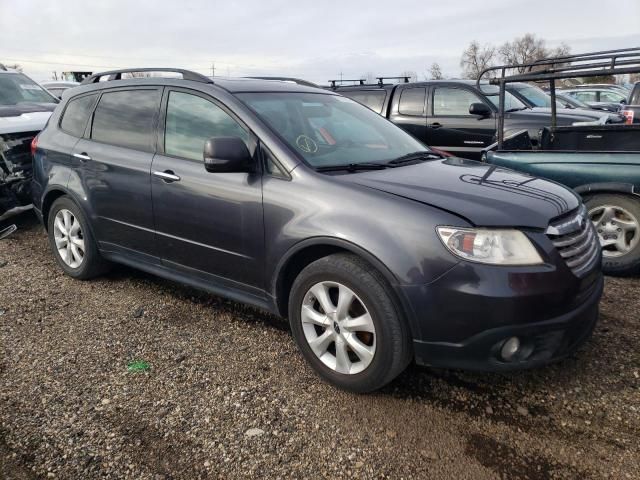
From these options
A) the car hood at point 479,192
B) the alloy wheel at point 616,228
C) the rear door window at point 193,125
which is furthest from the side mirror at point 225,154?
the alloy wheel at point 616,228

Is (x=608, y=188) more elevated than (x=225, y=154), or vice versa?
(x=225, y=154)

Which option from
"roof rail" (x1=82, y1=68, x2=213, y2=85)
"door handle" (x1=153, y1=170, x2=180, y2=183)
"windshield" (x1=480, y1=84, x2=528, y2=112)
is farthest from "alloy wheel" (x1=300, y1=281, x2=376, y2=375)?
"windshield" (x1=480, y1=84, x2=528, y2=112)

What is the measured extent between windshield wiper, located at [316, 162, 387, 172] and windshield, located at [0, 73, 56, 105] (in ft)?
20.2

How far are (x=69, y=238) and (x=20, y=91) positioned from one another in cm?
435

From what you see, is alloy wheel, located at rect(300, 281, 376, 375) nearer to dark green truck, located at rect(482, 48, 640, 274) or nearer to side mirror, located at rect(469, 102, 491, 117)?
dark green truck, located at rect(482, 48, 640, 274)

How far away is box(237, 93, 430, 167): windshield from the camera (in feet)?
10.5

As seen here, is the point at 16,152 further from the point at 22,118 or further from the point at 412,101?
the point at 412,101

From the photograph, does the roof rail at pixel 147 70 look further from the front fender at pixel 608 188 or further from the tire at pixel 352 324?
the front fender at pixel 608 188

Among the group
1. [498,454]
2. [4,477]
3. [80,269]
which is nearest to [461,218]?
[498,454]

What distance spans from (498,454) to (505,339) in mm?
516

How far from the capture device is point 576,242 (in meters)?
2.70

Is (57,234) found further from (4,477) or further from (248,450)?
(248,450)

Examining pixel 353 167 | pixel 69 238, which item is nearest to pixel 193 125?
pixel 353 167

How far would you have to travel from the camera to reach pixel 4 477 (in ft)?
7.36
